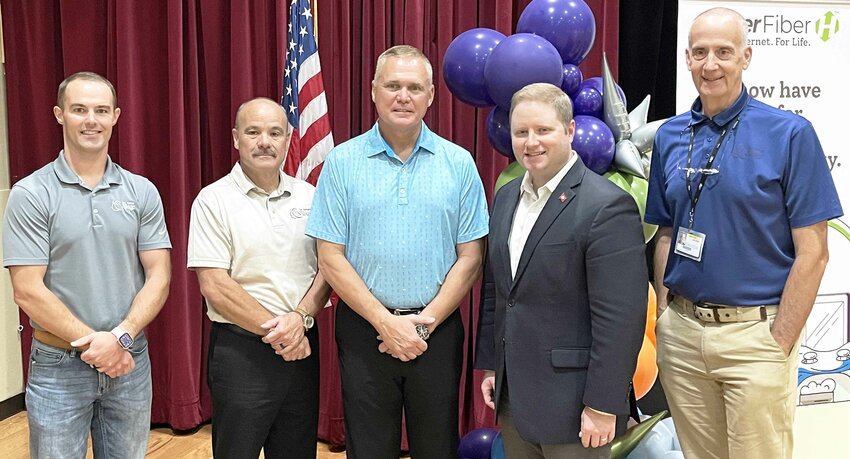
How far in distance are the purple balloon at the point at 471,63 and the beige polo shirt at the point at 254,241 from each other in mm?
896

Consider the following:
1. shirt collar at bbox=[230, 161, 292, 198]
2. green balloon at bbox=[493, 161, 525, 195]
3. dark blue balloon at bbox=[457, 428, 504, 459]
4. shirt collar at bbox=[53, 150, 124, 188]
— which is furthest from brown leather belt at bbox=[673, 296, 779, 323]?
shirt collar at bbox=[53, 150, 124, 188]

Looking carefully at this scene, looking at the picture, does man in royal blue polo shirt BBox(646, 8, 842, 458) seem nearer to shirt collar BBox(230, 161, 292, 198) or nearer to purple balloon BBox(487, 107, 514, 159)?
purple balloon BBox(487, 107, 514, 159)

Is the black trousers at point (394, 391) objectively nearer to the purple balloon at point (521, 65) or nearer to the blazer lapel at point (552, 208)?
the blazer lapel at point (552, 208)

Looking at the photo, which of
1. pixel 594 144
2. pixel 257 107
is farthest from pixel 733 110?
pixel 257 107

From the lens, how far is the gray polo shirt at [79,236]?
81.7 inches

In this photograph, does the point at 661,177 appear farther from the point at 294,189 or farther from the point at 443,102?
the point at 443,102

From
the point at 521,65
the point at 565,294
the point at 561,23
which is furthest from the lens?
the point at 561,23

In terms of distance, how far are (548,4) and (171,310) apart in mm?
2524

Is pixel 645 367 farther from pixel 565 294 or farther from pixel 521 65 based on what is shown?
pixel 521 65

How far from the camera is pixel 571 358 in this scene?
186cm

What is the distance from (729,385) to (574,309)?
558mm

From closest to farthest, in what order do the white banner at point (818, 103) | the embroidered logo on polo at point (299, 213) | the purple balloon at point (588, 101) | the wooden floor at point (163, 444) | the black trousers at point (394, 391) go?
the black trousers at point (394, 391), the embroidered logo on polo at point (299, 213), the purple balloon at point (588, 101), the white banner at point (818, 103), the wooden floor at point (163, 444)

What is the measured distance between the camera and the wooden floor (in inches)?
143

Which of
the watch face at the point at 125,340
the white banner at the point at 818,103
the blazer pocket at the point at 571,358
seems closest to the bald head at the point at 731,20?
the blazer pocket at the point at 571,358
